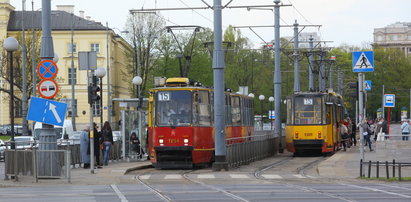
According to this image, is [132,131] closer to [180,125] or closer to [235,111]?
[235,111]

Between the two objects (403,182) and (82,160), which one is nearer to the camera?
(403,182)

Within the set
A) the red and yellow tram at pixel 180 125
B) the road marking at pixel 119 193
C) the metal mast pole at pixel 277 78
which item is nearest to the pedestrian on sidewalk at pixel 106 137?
the red and yellow tram at pixel 180 125

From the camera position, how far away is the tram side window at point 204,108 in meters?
31.8

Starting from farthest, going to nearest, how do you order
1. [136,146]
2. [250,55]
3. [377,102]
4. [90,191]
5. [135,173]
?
[377,102] → [250,55] → [136,146] → [135,173] → [90,191]

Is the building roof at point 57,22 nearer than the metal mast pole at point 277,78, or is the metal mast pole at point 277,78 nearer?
the metal mast pole at point 277,78

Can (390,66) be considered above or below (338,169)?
above

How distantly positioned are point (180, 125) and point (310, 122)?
13.0 meters

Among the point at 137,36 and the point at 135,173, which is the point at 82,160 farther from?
the point at 137,36

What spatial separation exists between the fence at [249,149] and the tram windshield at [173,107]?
194 centimetres

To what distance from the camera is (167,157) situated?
31.5m

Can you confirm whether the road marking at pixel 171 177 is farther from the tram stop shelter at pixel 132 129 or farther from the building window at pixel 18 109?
the building window at pixel 18 109

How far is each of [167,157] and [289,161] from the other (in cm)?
918

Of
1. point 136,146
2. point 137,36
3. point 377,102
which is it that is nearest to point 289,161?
point 136,146

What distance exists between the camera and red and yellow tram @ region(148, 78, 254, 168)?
31.2 meters
